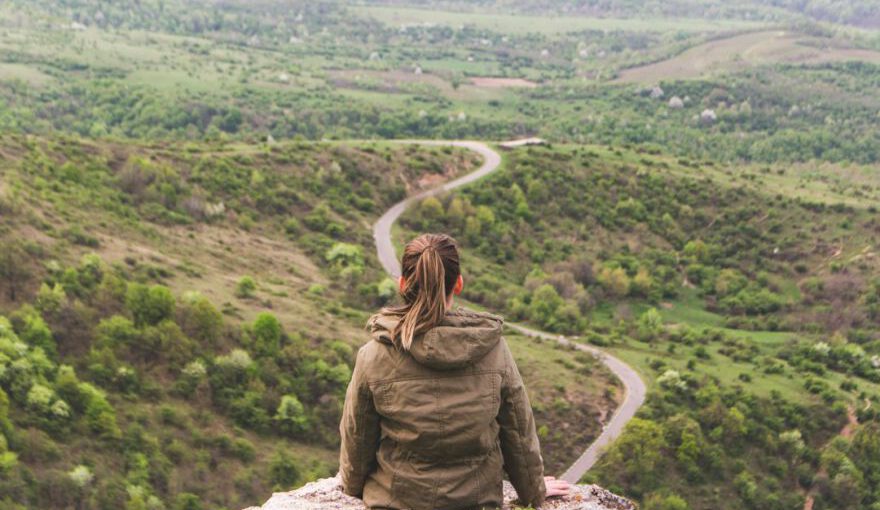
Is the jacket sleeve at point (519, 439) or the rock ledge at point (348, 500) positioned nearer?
the jacket sleeve at point (519, 439)

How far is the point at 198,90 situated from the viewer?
167 m

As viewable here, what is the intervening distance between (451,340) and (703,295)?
85112 millimetres

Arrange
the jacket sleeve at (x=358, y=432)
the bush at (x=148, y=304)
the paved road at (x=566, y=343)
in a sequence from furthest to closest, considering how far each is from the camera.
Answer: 1. the paved road at (x=566, y=343)
2. the bush at (x=148, y=304)
3. the jacket sleeve at (x=358, y=432)

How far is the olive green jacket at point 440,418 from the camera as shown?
8.68 metres

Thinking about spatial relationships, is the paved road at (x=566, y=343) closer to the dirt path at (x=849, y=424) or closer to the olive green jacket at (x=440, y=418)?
the dirt path at (x=849, y=424)

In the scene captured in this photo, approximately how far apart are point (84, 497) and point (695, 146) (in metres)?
154

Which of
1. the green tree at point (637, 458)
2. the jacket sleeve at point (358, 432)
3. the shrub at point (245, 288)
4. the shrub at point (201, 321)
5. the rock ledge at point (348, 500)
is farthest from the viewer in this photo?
the shrub at point (245, 288)

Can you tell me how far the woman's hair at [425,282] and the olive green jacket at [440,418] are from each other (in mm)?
131

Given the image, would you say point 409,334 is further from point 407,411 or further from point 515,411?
point 515,411

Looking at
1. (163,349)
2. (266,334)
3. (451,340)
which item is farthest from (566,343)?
(451,340)

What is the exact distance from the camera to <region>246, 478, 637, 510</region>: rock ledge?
34.6ft

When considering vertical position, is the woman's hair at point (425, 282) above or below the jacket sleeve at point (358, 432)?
above

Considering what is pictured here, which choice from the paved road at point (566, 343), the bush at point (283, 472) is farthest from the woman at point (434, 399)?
the paved road at point (566, 343)

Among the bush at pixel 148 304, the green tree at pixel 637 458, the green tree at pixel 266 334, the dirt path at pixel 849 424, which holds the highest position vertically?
the bush at pixel 148 304
